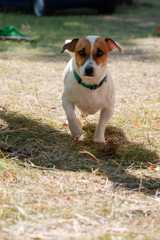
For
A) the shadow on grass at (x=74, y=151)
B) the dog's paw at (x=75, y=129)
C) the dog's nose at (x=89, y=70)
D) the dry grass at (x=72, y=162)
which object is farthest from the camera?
the dog's paw at (x=75, y=129)

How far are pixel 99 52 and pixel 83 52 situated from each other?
0.16 m

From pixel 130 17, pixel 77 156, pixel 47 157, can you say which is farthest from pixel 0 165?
pixel 130 17

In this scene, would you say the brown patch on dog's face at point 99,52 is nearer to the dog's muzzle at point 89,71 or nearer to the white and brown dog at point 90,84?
the white and brown dog at point 90,84

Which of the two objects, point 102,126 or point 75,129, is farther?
point 102,126

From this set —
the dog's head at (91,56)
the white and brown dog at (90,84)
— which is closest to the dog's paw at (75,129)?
the white and brown dog at (90,84)

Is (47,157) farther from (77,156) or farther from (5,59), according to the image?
(5,59)

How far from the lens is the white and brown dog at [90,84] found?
368cm

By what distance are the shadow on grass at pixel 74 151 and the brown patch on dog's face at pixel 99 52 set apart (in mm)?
816

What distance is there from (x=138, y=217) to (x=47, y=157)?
4.14ft

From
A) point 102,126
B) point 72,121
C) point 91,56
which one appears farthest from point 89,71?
point 102,126

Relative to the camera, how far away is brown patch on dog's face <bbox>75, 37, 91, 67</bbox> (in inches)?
145

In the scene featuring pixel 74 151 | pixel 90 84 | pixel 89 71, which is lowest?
pixel 74 151

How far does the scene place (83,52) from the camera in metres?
3.70

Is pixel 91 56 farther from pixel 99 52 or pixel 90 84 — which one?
pixel 90 84
